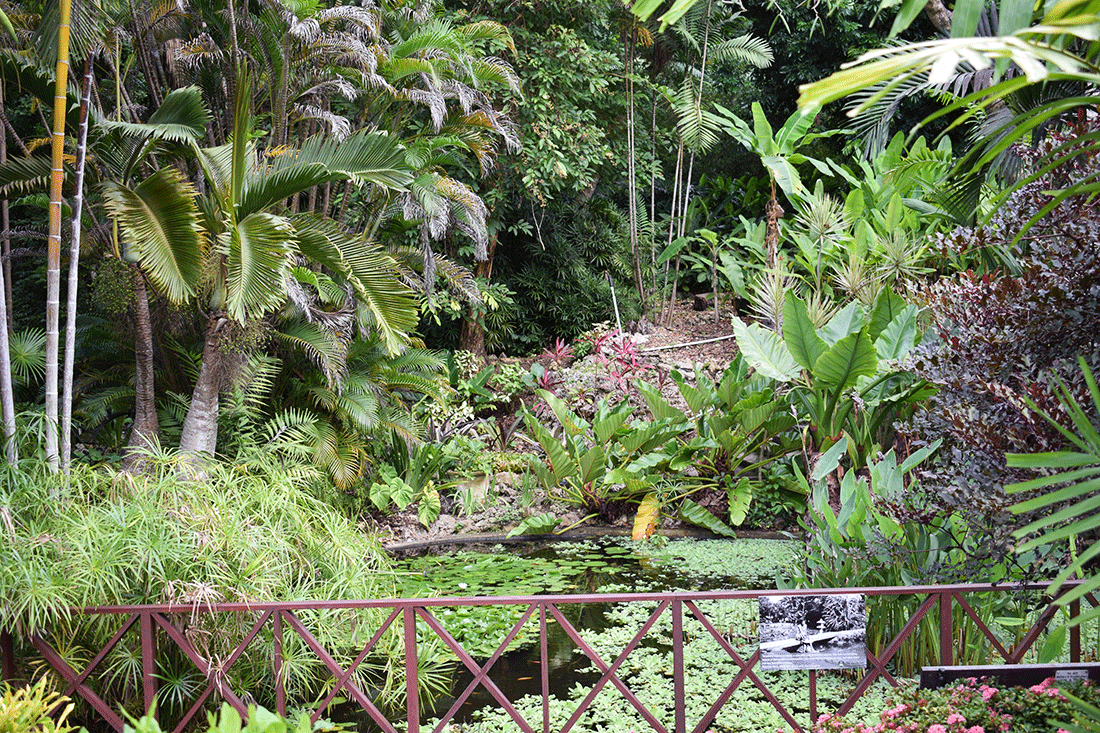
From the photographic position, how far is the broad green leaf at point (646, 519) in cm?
732

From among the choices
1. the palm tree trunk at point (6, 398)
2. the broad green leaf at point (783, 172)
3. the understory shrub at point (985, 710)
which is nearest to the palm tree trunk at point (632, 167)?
the broad green leaf at point (783, 172)

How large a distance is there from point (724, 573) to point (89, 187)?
19.0 feet

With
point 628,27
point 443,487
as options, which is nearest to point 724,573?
point 443,487

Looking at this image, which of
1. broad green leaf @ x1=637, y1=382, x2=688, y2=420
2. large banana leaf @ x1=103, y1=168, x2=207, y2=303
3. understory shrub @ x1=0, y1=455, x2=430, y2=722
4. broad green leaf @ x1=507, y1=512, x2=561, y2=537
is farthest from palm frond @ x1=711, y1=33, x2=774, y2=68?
understory shrub @ x1=0, y1=455, x2=430, y2=722

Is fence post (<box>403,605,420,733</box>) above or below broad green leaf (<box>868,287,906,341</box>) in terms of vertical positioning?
below

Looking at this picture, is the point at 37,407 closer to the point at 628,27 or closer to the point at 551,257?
the point at 551,257

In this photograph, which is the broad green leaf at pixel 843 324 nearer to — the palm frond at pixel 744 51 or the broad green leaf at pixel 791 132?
the broad green leaf at pixel 791 132

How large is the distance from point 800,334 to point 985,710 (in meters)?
3.73

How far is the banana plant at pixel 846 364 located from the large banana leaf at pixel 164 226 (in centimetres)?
429

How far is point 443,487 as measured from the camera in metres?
8.31

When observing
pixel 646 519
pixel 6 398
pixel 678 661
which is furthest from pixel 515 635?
pixel 646 519

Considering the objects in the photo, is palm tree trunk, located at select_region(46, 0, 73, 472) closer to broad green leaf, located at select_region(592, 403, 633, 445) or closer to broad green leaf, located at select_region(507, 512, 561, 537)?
broad green leaf, located at select_region(507, 512, 561, 537)

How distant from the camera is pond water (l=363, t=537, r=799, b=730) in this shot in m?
4.71

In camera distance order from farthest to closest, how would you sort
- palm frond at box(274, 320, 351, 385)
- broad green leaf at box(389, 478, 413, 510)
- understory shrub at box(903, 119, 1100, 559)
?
broad green leaf at box(389, 478, 413, 510) → palm frond at box(274, 320, 351, 385) → understory shrub at box(903, 119, 1100, 559)
